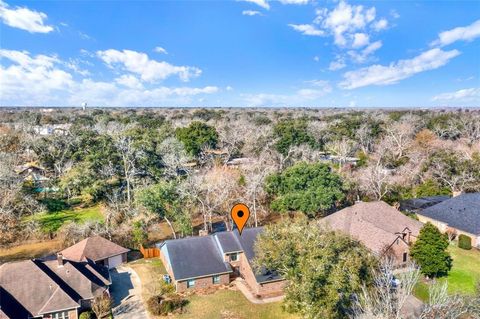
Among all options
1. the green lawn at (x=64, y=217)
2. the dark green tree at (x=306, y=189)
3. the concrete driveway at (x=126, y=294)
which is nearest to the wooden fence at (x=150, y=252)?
the concrete driveway at (x=126, y=294)

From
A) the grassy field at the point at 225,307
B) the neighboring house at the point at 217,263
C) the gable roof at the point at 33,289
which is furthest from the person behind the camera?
the neighboring house at the point at 217,263

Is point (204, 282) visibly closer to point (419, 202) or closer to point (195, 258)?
point (195, 258)

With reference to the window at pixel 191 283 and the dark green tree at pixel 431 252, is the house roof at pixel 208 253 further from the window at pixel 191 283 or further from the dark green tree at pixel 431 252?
the dark green tree at pixel 431 252

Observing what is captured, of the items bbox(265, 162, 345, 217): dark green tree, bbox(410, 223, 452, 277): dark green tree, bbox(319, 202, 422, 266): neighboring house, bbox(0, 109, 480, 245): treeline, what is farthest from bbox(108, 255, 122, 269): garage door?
bbox(410, 223, 452, 277): dark green tree

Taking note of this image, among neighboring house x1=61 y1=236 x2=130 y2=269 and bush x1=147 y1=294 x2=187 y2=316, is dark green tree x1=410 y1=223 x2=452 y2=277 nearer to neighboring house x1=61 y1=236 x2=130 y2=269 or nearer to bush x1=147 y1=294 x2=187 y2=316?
bush x1=147 y1=294 x2=187 y2=316

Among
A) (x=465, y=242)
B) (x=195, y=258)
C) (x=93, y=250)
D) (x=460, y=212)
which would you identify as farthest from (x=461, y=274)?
(x=93, y=250)

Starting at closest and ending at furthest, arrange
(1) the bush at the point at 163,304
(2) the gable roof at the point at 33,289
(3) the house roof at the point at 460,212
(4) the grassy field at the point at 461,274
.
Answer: (2) the gable roof at the point at 33,289
(1) the bush at the point at 163,304
(4) the grassy field at the point at 461,274
(3) the house roof at the point at 460,212
